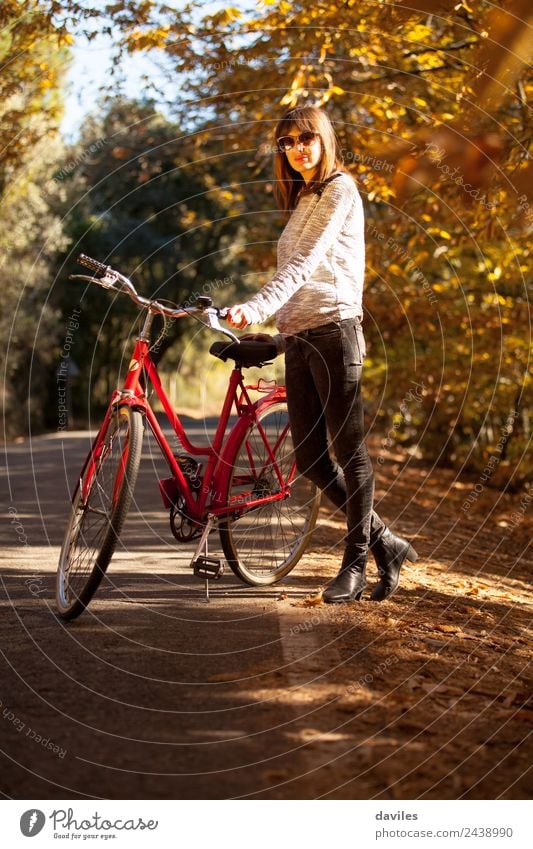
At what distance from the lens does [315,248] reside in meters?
4.65

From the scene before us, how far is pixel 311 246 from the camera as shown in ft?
15.4

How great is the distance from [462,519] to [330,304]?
6.40 meters

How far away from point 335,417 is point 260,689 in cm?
156

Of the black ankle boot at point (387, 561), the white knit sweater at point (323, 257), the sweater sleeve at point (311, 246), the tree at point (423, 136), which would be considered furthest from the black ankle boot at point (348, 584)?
the tree at point (423, 136)

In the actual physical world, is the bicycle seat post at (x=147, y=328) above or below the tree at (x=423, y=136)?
below

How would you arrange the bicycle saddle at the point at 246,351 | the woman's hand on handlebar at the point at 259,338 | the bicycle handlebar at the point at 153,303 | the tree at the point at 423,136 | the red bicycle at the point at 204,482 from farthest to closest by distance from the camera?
1. the tree at the point at 423,136
2. the woman's hand on handlebar at the point at 259,338
3. the bicycle saddle at the point at 246,351
4. the red bicycle at the point at 204,482
5. the bicycle handlebar at the point at 153,303

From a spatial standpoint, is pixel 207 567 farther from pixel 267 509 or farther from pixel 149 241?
pixel 149 241

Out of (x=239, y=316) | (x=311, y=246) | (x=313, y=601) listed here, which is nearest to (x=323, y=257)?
(x=311, y=246)

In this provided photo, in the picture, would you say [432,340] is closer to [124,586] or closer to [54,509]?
[54,509]

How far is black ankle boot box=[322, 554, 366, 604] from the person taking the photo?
4.95 meters

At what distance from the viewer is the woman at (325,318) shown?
4746 mm

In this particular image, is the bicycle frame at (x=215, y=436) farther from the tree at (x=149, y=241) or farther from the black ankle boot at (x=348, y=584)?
the tree at (x=149, y=241)

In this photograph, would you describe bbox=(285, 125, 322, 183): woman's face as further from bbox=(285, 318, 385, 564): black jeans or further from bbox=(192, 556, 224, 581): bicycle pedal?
bbox=(192, 556, 224, 581): bicycle pedal
